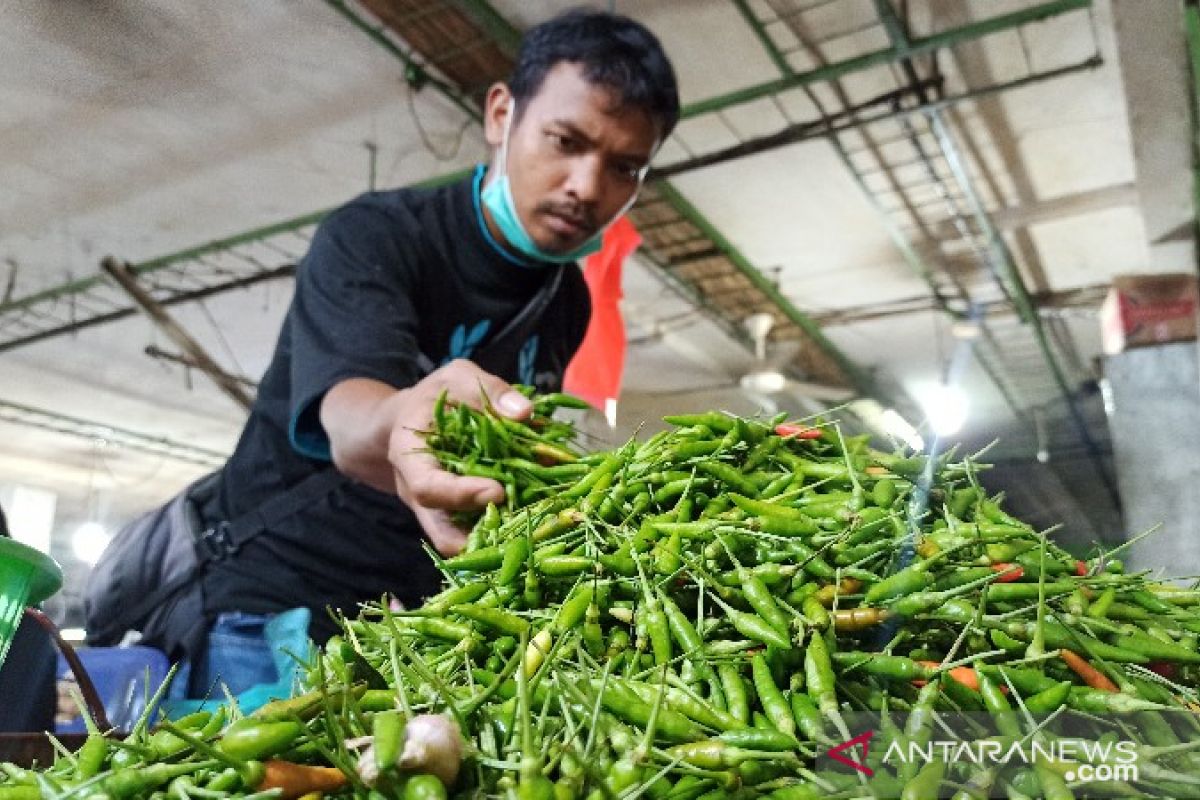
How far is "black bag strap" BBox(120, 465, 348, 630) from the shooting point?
218cm

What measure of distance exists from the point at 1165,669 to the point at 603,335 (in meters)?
2.53

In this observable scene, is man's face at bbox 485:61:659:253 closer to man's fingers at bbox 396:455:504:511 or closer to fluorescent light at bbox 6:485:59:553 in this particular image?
man's fingers at bbox 396:455:504:511

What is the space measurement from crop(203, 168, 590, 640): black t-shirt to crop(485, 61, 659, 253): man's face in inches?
7.9

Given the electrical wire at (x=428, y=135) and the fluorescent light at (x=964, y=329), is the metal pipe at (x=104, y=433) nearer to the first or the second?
the electrical wire at (x=428, y=135)

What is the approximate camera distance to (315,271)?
6.82ft

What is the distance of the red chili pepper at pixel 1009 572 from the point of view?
1034 mm

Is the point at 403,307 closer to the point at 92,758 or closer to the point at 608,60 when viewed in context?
the point at 608,60

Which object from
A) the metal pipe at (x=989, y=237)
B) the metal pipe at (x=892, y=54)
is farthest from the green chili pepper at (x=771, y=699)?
the metal pipe at (x=892, y=54)

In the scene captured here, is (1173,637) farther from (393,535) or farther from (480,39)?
(480,39)

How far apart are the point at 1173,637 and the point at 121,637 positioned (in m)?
2.50

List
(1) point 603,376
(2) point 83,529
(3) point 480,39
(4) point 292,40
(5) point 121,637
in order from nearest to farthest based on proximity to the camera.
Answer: (5) point 121,637
(1) point 603,376
(4) point 292,40
(3) point 480,39
(2) point 83,529

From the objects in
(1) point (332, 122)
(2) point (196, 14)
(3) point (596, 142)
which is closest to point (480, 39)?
(1) point (332, 122)

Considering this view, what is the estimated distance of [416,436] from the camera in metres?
1.59

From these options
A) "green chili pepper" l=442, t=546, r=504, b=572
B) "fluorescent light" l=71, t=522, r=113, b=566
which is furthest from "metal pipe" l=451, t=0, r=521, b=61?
"fluorescent light" l=71, t=522, r=113, b=566
